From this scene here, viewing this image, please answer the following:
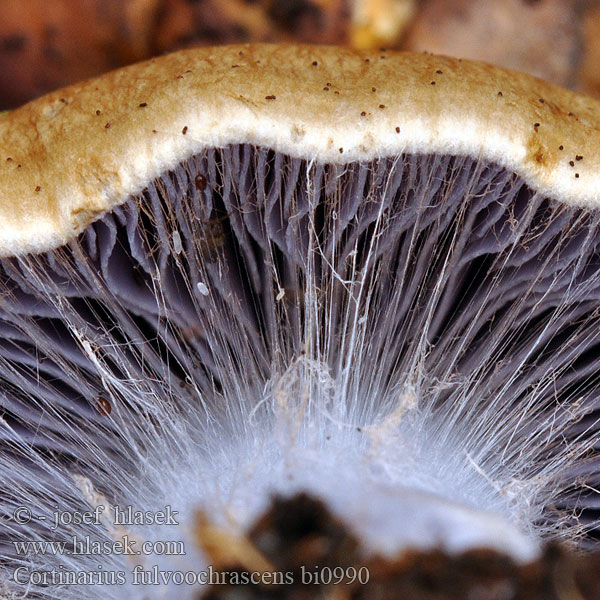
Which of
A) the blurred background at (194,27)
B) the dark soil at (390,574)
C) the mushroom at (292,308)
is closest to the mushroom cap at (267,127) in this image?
the mushroom at (292,308)

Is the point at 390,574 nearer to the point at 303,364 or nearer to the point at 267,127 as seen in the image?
the point at 303,364

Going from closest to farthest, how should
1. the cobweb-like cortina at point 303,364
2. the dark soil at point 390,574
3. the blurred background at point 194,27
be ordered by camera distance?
the dark soil at point 390,574
the cobweb-like cortina at point 303,364
the blurred background at point 194,27

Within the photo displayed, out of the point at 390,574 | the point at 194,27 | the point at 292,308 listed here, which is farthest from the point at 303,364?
the point at 194,27

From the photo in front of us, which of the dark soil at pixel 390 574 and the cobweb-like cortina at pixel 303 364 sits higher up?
the cobweb-like cortina at pixel 303 364

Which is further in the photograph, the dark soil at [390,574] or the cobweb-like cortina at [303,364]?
the cobweb-like cortina at [303,364]

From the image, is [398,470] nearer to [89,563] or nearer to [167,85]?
[89,563]

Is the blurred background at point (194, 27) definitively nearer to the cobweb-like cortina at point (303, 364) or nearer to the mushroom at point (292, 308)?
the mushroom at point (292, 308)
